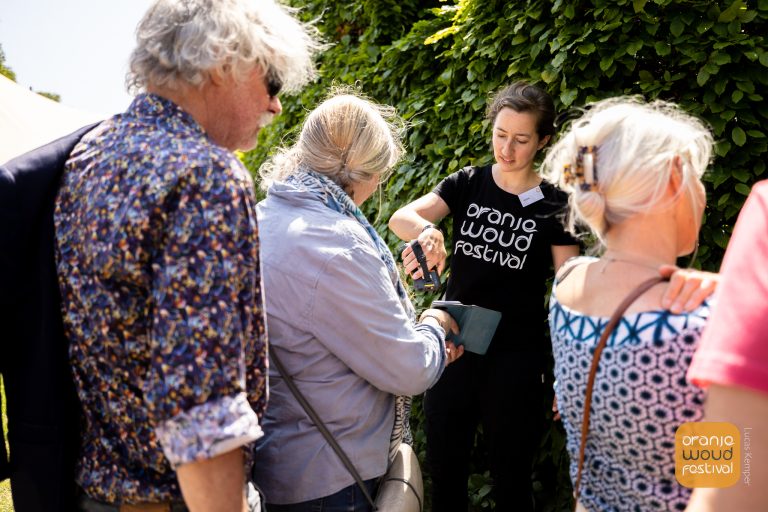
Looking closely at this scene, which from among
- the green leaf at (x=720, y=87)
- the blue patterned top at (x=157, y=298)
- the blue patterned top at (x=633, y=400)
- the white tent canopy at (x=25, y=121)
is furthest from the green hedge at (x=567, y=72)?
the white tent canopy at (x=25, y=121)

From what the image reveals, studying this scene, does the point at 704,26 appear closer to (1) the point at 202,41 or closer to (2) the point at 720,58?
(2) the point at 720,58

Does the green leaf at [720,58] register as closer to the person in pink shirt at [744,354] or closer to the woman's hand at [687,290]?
the woman's hand at [687,290]

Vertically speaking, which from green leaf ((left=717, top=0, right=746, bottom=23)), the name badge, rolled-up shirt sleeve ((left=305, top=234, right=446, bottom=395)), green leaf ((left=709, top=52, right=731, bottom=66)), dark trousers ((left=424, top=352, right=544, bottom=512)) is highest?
green leaf ((left=717, top=0, right=746, bottom=23))

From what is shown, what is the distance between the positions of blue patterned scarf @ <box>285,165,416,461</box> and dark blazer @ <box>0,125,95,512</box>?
0.83 m

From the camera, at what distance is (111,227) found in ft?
4.15

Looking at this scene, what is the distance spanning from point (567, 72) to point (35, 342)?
2368 millimetres

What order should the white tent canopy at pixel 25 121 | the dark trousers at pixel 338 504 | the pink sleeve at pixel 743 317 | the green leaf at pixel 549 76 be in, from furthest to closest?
the white tent canopy at pixel 25 121, the green leaf at pixel 549 76, the dark trousers at pixel 338 504, the pink sleeve at pixel 743 317

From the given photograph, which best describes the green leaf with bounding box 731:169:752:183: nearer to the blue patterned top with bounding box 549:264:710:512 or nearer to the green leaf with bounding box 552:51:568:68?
the green leaf with bounding box 552:51:568:68

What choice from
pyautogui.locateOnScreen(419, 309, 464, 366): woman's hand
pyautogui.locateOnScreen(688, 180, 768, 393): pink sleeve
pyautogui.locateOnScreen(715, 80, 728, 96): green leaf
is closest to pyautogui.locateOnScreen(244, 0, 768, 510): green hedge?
pyautogui.locateOnScreen(715, 80, 728, 96): green leaf

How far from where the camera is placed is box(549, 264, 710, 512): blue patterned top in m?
1.30

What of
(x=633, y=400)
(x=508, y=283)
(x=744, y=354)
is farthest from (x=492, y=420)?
(x=744, y=354)

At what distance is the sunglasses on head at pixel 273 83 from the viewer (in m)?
1.51

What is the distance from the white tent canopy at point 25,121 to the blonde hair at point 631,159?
6.10m

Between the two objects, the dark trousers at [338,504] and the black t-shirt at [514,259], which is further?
the black t-shirt at [514,259]
